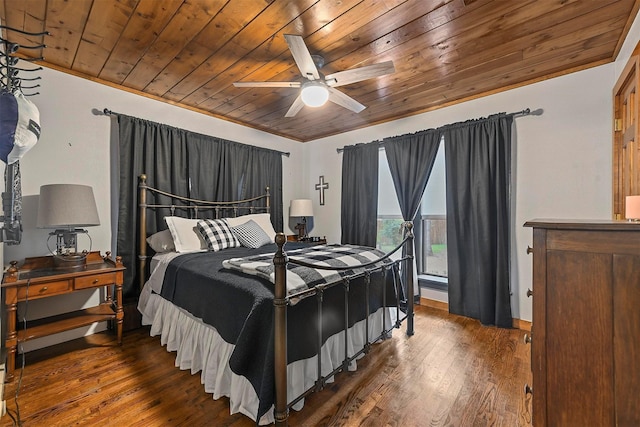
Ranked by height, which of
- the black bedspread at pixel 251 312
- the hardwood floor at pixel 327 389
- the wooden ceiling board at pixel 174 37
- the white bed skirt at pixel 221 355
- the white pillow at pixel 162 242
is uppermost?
the wooden ceiling board at pixel 174 37

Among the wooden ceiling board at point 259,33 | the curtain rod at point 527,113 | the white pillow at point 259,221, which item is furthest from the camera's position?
the white pillow at point 259,221

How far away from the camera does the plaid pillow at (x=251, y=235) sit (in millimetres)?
3019

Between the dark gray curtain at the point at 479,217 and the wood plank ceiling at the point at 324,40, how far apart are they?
1.60 feet

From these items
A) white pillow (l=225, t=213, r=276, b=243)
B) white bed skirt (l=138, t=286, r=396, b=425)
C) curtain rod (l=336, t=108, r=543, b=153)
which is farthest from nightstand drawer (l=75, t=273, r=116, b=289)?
curtain rod (l=336, t=108, r=543, b=153)

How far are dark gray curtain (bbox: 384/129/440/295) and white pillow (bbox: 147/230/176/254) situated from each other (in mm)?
2634

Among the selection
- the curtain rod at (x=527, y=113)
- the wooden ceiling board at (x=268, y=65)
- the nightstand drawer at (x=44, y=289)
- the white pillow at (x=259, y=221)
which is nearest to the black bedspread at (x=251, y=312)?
the nightstand drawer at (x=44, y=289)

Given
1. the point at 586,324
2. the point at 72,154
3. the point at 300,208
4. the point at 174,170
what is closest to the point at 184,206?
the point at 174,170

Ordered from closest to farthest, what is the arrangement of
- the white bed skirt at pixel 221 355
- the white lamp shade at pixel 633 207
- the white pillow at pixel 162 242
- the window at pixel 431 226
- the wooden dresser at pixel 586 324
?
the wooden dresser at pixel 586 324 → the white lamp shade at pixel 633 207 → the white bed skirt at pixel 221 355 → the white pillow at pixel 162 242 → the window at pixel 431 226

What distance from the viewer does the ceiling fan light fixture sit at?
2.12 m

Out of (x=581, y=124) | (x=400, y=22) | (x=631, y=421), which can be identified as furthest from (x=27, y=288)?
(x=581, y=124)

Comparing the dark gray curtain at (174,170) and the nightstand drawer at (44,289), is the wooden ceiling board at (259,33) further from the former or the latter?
the nightstand drawer at (44,289)

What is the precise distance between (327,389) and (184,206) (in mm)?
2381

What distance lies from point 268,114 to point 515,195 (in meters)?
2.88

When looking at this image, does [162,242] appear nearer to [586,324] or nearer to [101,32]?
[101,32]
